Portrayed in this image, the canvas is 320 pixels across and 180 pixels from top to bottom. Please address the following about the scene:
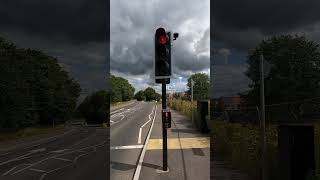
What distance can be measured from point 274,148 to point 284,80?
66.5 feet

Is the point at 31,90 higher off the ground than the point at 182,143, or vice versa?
the point at 31,90

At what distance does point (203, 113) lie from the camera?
72.9 feet

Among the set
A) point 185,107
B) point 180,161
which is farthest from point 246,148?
point 185,107

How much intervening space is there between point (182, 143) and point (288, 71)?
574 inches

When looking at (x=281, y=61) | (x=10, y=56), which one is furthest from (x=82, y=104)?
(x=281, y=61)

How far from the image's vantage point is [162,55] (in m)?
11.8

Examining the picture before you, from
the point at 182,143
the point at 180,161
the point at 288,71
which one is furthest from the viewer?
the point at 288,71

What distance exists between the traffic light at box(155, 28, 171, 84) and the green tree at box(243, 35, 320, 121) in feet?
33.9

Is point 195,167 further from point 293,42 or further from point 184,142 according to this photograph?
point 293,42

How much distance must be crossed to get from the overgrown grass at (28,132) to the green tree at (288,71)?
16.8 meters

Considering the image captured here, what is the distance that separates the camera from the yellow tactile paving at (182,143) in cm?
1748

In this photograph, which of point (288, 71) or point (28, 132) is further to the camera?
point (28, 132)

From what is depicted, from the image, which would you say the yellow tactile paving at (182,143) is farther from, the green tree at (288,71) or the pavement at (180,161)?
the green tree at (288,71)

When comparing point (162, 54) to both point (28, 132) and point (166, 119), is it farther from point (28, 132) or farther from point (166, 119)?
point (28, 132)
